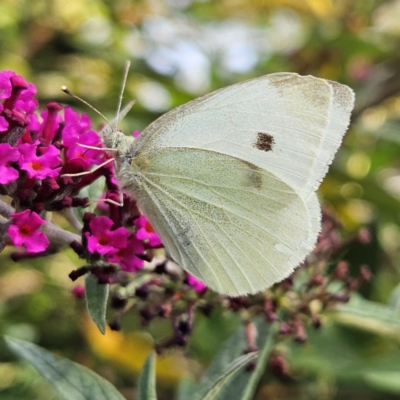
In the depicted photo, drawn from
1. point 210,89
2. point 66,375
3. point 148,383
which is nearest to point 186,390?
point 148,383

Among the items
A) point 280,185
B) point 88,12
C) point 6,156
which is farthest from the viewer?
point 88,12

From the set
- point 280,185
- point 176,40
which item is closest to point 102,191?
point 280,185

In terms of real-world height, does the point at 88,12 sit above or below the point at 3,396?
above

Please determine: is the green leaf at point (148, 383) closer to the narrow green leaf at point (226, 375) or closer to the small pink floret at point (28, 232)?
the narrow green leaf at point (226, 375)

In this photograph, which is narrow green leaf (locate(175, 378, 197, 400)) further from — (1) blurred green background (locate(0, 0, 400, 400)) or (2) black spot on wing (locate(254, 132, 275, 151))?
(2) black spot on wing (locate(254, 132, 275, 151))

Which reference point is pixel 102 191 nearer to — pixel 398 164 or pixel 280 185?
pixel 280 185

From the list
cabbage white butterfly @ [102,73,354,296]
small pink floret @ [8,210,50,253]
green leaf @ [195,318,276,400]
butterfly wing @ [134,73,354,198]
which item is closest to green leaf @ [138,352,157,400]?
green leaf @ [195,318,276,400]
